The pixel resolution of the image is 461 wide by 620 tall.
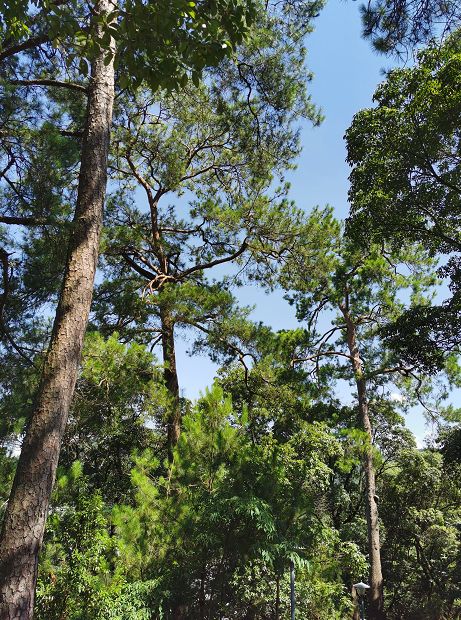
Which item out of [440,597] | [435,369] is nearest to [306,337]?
[435,369]

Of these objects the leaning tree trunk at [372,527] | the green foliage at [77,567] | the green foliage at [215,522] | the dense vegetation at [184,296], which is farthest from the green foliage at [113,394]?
the leaning tree trunk at [372,527]

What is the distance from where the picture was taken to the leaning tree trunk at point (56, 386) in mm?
2475

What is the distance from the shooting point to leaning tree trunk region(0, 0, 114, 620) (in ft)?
8.12

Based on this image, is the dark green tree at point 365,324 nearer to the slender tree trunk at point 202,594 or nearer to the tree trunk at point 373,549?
the tree trunk at point 373,549

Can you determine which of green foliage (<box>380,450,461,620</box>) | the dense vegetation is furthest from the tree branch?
green foliage (<box>380,450,461,620</box>)

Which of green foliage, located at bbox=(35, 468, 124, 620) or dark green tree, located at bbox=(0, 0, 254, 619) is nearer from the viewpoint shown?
dark green tree, located at bbox=(0, 0, 254, 619)

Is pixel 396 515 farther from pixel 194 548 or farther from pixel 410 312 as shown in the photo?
pixel 194 548

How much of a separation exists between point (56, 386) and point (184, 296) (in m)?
4.19

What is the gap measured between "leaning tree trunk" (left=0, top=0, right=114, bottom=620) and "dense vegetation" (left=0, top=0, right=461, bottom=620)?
12mm

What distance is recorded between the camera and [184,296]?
7.06m

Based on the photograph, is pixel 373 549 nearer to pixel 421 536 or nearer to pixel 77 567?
pixel 421 536

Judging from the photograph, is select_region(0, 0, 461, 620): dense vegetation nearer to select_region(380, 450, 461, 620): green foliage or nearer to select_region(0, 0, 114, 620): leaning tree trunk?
select_region(0, 0, 114, 620): leaning tree trunk

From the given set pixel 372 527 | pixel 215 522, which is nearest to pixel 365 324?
pixel 372 527

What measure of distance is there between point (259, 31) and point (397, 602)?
19357 millimetres
